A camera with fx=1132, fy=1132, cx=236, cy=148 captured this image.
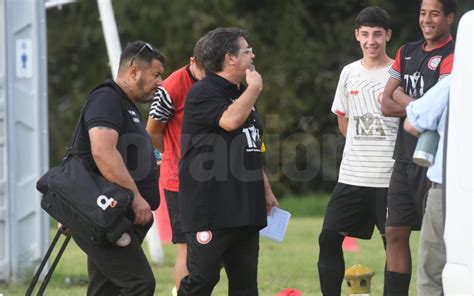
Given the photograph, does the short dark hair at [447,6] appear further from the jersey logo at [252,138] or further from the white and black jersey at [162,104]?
the white and black jersey at [162,104]

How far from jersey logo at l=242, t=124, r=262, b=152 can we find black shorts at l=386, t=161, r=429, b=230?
973 millimetres

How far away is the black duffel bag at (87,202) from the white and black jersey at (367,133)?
214 centimetres

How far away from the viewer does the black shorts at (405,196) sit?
7.33 metres

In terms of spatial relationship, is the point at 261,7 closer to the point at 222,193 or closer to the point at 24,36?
the point at 24,36

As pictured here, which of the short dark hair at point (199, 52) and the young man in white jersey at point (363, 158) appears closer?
the short dark hair at point (199, 52)

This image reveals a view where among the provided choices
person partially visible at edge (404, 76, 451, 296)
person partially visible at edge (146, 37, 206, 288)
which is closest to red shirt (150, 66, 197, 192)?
person partially visible at edge (146, 37, 206, 288)

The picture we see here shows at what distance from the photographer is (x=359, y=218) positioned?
8297 mm

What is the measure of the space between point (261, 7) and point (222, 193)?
19.5m

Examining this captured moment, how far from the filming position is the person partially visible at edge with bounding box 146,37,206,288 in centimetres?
835

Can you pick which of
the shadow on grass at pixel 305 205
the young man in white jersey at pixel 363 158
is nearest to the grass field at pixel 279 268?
the young man in white jersey at pixel 363 158

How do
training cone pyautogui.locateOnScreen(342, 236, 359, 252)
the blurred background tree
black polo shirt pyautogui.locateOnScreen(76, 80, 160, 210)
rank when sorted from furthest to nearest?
the blurred background tree → training cone pyautogui.locateOnScreen(342, 236, 359, 252) → black polo shirt pyautogui.locateOnScreen(76, 80, 160, 210)

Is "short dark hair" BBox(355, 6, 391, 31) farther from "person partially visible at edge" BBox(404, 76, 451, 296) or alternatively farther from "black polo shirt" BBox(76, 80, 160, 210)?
"black polo shirt" BBox(76, 80, 160, 210)

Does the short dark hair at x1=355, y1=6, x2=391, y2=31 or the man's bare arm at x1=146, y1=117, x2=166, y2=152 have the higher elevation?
the short dark hair at x1=355, y1=6, x2=391, y2=31

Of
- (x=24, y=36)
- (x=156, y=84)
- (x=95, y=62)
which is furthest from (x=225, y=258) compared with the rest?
(x=95, y=62)
